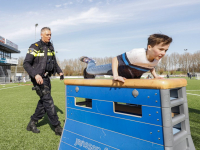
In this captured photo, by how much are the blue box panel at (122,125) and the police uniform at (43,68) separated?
2.34 feet

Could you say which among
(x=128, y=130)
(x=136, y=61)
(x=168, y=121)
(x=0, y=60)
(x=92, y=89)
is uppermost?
(x=0, y=60)

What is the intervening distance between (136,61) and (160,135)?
2.63 ft

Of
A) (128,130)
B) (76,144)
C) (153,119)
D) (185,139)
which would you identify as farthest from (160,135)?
(76,144)

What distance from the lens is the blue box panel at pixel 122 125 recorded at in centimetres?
135

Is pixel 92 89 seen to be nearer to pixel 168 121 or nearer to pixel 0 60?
pixel 168 121

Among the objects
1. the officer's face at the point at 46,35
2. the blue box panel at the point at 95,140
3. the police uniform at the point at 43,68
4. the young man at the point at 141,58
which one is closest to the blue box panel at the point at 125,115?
the blue box panel at the point at 95,140

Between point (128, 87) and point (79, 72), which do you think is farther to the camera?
point (79, 72)

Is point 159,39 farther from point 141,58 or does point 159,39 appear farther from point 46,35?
point 46,35

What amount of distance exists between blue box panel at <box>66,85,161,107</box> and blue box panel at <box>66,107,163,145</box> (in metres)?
0.19

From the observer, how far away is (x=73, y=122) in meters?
2.13

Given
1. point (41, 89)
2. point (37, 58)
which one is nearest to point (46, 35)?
point (37, 58)

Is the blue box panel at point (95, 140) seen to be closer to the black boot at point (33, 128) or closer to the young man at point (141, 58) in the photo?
the young man at point (141, 58)

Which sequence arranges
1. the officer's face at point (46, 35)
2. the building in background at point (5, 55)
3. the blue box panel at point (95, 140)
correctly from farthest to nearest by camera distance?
the building in background at point (5, 55), the officer's face at point (46, 35), the blue box panel at point (95, 140)

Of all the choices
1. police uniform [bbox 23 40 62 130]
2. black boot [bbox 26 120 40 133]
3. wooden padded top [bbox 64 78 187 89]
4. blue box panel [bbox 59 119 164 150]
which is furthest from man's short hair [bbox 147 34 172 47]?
black boot [bbox 26 120 40 133]
